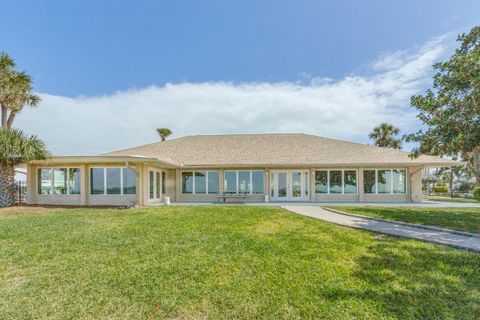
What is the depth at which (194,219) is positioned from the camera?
1055 centimetres

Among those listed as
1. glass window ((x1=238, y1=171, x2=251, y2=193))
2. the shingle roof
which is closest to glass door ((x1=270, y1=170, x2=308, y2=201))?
the shingle roof

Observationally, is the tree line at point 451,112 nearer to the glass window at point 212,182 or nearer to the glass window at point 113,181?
the glass window at point 113,181

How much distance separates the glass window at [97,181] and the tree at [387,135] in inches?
1211

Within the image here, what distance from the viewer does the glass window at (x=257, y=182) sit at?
65.3 ft

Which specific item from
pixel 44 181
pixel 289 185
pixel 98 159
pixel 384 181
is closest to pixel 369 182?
pixel 384 181

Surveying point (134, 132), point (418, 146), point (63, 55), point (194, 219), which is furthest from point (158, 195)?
point (418, 146)

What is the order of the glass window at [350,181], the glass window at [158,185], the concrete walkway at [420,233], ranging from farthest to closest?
the glass window at [350,181]
the glass window at [158,185]
the concrete walkway at [420,233]

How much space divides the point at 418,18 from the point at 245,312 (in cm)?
1480

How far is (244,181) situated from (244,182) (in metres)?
0.08

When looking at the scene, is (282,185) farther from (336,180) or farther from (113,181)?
(113,181)

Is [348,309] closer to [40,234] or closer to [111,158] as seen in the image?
[40,234]

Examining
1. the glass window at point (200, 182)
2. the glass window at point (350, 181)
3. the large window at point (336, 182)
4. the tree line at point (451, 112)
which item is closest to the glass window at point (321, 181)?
the large window at point (336, 182)

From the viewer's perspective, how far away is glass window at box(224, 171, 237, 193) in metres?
19.9

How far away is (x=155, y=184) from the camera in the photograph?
18.1m
